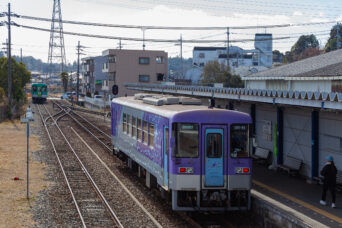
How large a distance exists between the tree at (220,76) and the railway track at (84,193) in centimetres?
3488

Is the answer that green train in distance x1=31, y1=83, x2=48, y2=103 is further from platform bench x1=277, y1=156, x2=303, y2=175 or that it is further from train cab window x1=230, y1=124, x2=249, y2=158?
train cab window x1=230, y1=124, x2=249, y2=158

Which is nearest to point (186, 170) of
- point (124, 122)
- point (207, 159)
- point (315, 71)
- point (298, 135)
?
point (207, 159)

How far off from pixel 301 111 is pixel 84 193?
25.0ft

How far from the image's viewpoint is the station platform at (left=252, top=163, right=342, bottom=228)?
10.8m

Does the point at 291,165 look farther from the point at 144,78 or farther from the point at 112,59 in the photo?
the point at 112,59

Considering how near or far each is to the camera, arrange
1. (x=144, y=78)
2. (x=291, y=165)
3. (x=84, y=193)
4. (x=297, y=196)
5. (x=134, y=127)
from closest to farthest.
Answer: (x=297, y=196), (x=84, y=193), (x=134, y=127), (x=291, y=165), (x=144, y=78)

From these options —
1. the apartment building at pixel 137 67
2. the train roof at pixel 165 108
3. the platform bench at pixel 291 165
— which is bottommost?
the platform bench at pixel 291 165

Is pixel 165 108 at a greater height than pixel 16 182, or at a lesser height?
greater

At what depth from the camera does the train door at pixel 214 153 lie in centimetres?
1156

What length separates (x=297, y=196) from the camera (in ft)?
43.6

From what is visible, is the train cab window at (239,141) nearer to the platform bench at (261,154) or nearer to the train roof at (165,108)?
the train roof at (165,108)

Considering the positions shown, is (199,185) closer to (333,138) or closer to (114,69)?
(333,138)

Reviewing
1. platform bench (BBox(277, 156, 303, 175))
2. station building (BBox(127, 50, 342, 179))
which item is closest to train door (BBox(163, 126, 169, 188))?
station building (BBox(127, 50, 342, 179))

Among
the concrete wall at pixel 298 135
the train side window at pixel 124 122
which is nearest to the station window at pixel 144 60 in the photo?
the train side window at pixel 124 122
